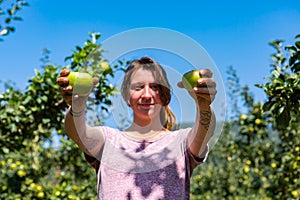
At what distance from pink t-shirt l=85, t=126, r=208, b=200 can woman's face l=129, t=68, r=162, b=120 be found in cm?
10

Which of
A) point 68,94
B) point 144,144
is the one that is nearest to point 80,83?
point 68,94

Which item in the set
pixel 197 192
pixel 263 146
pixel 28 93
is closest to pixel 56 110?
pixel 28 93

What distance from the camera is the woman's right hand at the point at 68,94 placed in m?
1.24

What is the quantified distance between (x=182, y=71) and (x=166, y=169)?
30 cm

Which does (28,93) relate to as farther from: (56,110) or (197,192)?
(197,192)

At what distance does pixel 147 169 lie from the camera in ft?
4.39

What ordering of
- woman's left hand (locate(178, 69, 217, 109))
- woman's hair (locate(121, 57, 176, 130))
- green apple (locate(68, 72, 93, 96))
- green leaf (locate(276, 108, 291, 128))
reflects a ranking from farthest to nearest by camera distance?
green leaf (locate(276, 108, 291, 128)), woman's hair (locate(121, 57, 176, 130)), green apple (locate(68, 72, 93, 96)), woman's left hand (locate(178, 69, 217, 109))

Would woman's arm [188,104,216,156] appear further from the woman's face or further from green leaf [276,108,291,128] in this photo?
green leaf [276,108,291,128]

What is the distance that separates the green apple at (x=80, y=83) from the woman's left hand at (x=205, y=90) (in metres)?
0.32

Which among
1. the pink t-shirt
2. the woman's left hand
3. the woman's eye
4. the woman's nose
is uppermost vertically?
the woman's eye

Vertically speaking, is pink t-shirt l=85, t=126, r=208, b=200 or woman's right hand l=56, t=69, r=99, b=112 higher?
woman's right hand l=56, t=69, r=99, b=112

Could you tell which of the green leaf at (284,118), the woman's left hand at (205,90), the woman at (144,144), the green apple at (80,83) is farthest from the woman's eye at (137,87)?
the green leaf at (284,118)

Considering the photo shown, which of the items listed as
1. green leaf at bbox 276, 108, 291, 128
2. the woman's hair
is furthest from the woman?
green leaf at bbox 276, 108, 291, 128

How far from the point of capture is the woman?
133cm
